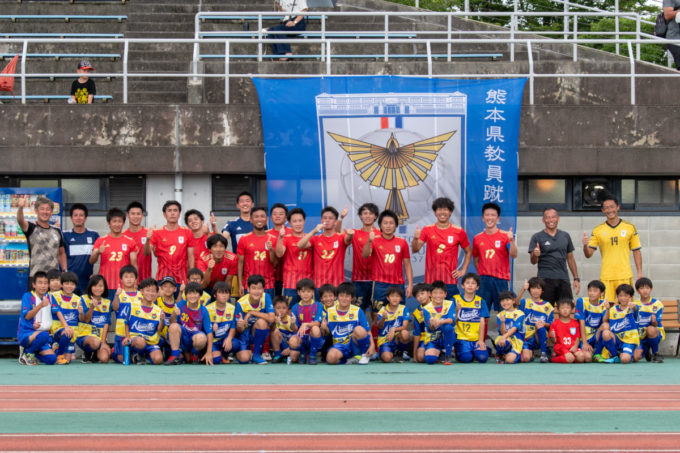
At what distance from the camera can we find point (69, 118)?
13.0 m

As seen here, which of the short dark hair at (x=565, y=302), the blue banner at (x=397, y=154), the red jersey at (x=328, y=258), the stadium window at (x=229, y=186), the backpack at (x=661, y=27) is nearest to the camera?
the short dark hair at (x=565, y=302)

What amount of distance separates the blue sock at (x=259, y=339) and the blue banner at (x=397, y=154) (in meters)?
2.20

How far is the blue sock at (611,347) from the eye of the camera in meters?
11.0

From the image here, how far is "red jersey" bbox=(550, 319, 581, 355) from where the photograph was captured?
11.0 m

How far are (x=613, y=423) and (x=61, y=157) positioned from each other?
898 cm

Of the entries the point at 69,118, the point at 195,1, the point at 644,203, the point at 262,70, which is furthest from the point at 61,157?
the point at 644,203

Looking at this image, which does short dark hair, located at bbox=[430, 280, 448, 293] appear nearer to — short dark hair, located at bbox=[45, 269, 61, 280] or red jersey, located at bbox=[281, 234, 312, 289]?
red jersey, located at bbox=[281, 234, 312, 289]

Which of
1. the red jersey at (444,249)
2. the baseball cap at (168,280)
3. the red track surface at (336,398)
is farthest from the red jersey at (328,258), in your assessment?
the red track surface at (336,398)

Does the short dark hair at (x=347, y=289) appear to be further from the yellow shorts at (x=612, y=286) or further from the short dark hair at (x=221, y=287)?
the yellow shorts at (x=612, y=286)

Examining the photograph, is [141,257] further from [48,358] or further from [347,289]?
[347,289]

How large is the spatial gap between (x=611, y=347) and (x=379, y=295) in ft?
9.31

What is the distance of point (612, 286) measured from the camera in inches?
464

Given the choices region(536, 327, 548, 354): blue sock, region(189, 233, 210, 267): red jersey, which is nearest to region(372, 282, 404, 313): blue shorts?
region(536, 327, 548, 354): blue sock

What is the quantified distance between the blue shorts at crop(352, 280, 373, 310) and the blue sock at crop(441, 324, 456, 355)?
1279 millimetres
